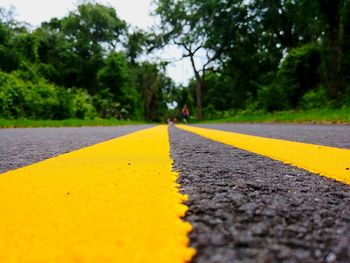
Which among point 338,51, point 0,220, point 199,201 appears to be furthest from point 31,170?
point 338,51

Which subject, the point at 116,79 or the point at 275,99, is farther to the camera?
the point at 116,79

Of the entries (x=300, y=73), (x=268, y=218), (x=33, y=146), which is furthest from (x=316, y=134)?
(x=300, y=73)

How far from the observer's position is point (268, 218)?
77 centimetres

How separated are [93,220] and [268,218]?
0.38m

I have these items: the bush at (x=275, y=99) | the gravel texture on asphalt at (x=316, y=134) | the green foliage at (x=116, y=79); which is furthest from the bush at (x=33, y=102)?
the green foliage at (x=116, y=79)

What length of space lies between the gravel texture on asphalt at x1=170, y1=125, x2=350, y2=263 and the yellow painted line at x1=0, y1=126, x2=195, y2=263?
0.17ft

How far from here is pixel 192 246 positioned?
58 cm

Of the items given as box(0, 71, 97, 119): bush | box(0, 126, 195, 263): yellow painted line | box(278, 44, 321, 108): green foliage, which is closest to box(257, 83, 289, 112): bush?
box(278, 44, 321, 108): green foliage

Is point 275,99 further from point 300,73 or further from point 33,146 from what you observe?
point 33,146

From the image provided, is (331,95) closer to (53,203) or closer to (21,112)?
(21,112)

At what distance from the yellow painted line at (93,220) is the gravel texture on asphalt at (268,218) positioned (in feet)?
0.17

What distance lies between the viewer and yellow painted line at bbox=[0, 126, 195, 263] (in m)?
0.56

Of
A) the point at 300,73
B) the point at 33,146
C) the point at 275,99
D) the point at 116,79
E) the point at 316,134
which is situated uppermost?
the point at 116,79

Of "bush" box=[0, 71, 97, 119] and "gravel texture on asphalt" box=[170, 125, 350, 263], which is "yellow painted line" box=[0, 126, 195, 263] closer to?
"gravel texture on asphalt" box=[170, 125, 350, 263]
